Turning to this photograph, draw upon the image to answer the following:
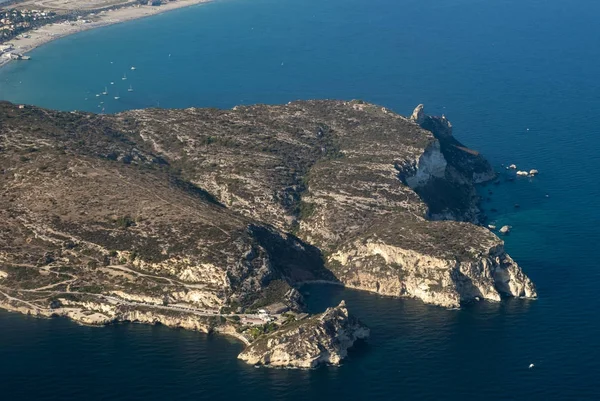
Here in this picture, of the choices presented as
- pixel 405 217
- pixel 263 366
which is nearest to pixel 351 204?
pixel 405 217

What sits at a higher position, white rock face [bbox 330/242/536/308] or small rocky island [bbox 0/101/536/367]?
small rocky island [bbox 0/101/536/367]

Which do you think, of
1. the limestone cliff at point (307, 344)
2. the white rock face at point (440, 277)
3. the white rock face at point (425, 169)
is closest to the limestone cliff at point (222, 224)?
the white rock face at point (440, 277)

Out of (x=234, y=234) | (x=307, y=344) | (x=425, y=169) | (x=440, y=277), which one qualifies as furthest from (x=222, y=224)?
(x=425, y=169)

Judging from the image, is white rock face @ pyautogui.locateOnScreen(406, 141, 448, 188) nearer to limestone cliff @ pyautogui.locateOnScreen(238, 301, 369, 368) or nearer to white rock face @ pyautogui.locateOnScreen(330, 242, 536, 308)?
white rock face @ pyautogui.locateOnScreen(330, 242, 536, 308)

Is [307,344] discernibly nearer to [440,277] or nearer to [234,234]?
[234,234]

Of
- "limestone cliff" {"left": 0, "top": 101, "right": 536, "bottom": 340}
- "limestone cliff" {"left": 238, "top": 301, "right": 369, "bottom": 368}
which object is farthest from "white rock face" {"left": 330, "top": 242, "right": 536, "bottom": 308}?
"limestone cliff" {"left": 238, "top": 301, "right": 369, "bottom": 368}
